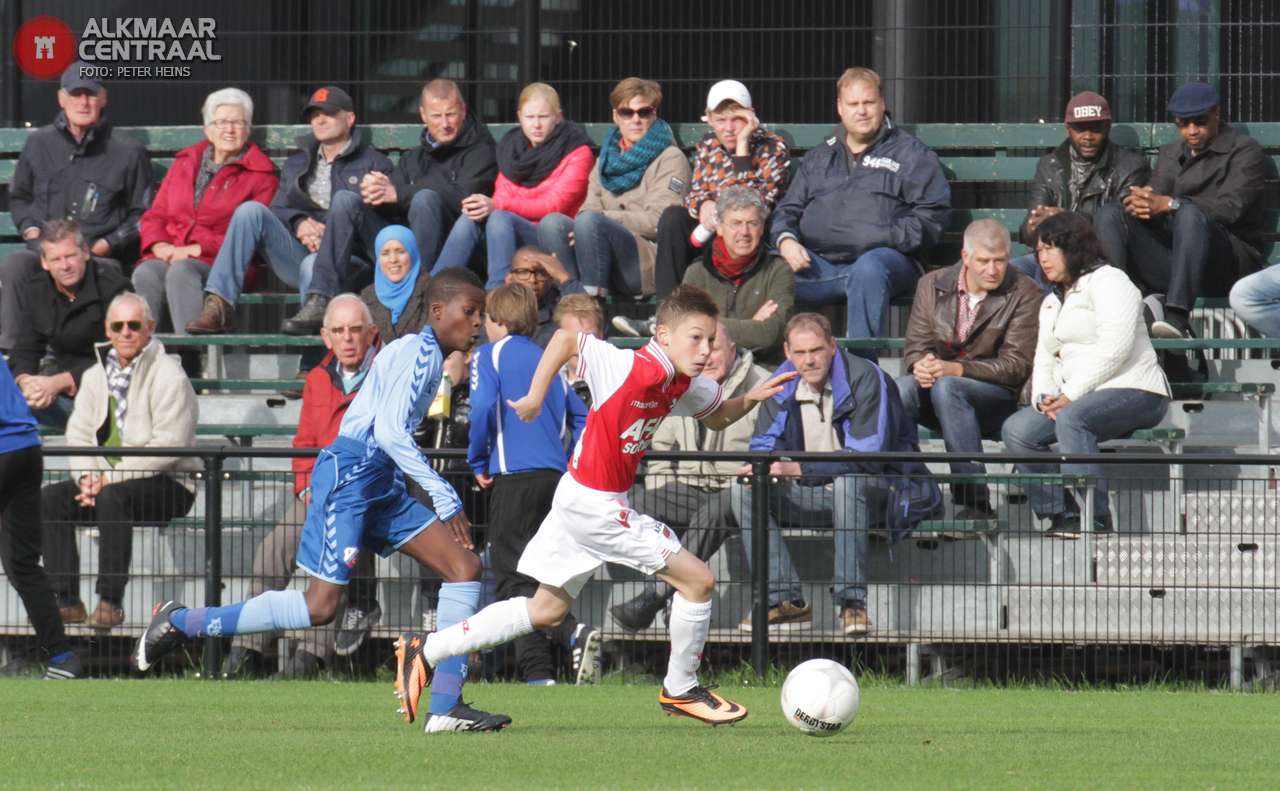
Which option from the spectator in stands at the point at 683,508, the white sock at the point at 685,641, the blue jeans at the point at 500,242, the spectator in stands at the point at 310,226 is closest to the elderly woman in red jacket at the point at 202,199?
the spectator in stands at the point at 310,226

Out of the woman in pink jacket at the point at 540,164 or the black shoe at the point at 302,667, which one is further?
the woman in pink jacket at the point at 540,164

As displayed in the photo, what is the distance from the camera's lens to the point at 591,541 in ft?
26.4

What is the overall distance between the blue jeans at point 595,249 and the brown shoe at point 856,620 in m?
3.28

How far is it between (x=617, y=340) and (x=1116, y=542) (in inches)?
152

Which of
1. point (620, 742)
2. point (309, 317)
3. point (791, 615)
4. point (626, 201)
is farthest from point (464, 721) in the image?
point (626, 201)

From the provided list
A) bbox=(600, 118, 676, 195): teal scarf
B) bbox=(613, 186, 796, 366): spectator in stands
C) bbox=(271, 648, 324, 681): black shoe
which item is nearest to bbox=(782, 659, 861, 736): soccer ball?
bbox=(271, 648, 324, 681): black shoe

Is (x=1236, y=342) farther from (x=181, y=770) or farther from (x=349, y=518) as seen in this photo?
(x=181, y=770)

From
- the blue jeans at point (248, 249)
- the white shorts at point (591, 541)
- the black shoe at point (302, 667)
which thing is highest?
the blue jeans at point (248, 249)

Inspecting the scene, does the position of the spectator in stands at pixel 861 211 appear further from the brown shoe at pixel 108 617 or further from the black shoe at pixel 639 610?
the brown shoe at pixel 108 617

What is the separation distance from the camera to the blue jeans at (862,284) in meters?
12.6

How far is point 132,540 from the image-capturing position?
11297 millimetres

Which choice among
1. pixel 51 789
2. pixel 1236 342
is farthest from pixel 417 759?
pixel 1236 342

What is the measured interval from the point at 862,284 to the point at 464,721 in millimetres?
5558

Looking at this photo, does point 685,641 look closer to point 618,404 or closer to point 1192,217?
point 618,404
